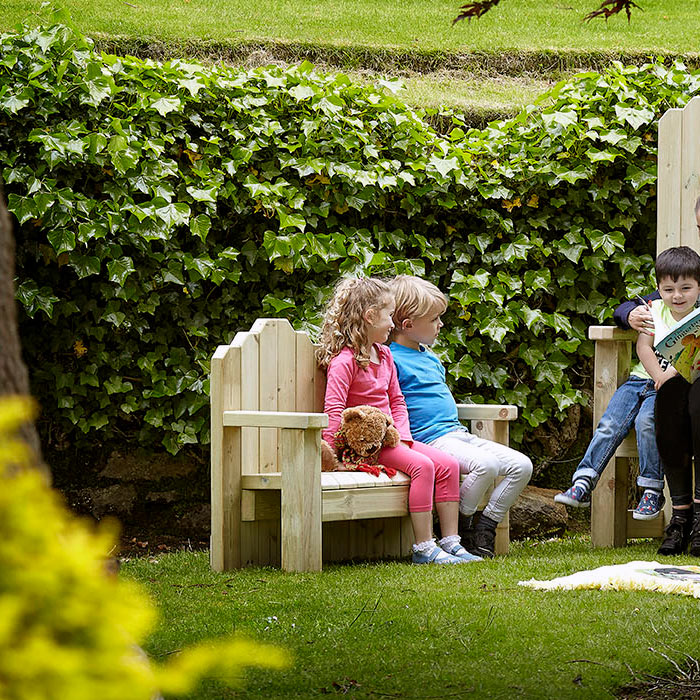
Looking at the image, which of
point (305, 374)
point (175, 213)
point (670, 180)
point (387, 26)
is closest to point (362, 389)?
point (305, 374)

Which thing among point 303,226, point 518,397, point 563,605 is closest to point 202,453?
point 303,226

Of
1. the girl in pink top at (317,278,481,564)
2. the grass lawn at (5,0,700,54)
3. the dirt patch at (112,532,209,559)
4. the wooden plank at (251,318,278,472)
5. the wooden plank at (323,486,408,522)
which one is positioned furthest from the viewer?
the grass lawn at (5,0,700,54)

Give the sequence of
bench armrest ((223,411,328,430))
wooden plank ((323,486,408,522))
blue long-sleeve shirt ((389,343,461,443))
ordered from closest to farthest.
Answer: bench armrest ((223,411,328,430)) → wooden plank ((323,486,408,522)) → blue long-sleeve shirt ((389,343,461,443))

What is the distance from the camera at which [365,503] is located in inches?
145

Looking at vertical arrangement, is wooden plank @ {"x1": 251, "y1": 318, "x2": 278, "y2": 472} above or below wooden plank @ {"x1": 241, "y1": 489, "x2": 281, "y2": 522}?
above

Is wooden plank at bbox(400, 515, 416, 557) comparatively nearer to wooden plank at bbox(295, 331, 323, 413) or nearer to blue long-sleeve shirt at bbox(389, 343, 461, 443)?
blue long-sleeve shirt at bbox(389, 343, 461, 443)

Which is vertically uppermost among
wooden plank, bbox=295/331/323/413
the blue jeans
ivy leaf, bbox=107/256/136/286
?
ivy leaf, bbox=107/256/136/286

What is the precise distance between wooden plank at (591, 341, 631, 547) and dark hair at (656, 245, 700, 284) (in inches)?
15.1

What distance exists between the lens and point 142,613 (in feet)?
2.63

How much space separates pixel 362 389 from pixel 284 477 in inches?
26.4

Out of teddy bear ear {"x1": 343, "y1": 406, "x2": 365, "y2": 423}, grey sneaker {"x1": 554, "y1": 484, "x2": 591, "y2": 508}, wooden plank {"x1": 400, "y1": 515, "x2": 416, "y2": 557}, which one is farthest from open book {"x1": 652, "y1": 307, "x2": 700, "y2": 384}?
wooden plank {"x1": 400, "y1": 515, "x2": 416, "y2": 557}

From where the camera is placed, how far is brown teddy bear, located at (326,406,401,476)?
3.79m

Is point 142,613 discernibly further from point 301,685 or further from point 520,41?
point 520,41

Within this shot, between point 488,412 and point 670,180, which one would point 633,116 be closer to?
point 670,180
